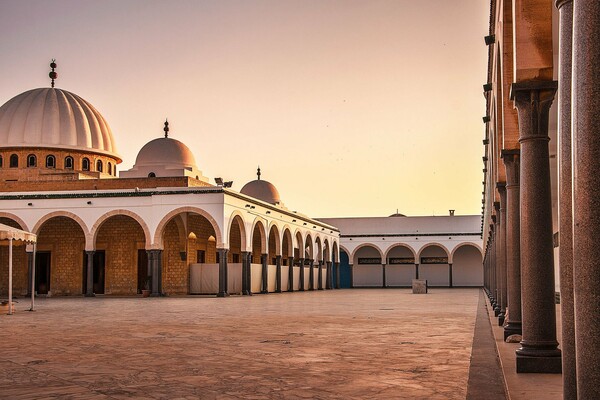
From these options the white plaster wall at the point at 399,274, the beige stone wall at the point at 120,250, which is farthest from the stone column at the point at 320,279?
the beige stone wall at the point at 120,250

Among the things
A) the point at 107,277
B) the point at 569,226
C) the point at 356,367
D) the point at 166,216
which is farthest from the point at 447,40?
the point at 107,277

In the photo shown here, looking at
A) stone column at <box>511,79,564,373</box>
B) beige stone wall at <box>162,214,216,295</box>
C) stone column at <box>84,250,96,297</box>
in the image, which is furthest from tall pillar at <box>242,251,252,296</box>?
stone column at <box>511,79,564,373</box>

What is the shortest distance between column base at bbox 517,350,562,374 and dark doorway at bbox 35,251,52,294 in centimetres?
3009

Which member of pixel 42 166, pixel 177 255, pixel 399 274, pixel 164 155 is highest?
pixel 164 155

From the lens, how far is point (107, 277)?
108ft

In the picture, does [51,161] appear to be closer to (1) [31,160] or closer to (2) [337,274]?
(1) [31,160]

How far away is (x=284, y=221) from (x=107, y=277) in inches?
412

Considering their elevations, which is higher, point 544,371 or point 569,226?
point 569,226

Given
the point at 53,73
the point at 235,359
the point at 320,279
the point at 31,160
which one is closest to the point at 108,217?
the point at 31,160

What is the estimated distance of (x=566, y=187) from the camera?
12.1 feet

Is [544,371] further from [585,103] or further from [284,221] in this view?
[284,221]

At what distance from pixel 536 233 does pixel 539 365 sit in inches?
50.6

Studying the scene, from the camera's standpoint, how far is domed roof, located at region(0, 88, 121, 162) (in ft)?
121

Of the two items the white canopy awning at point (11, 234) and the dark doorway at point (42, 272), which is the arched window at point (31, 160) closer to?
the dark doorway at point (42, 272)
